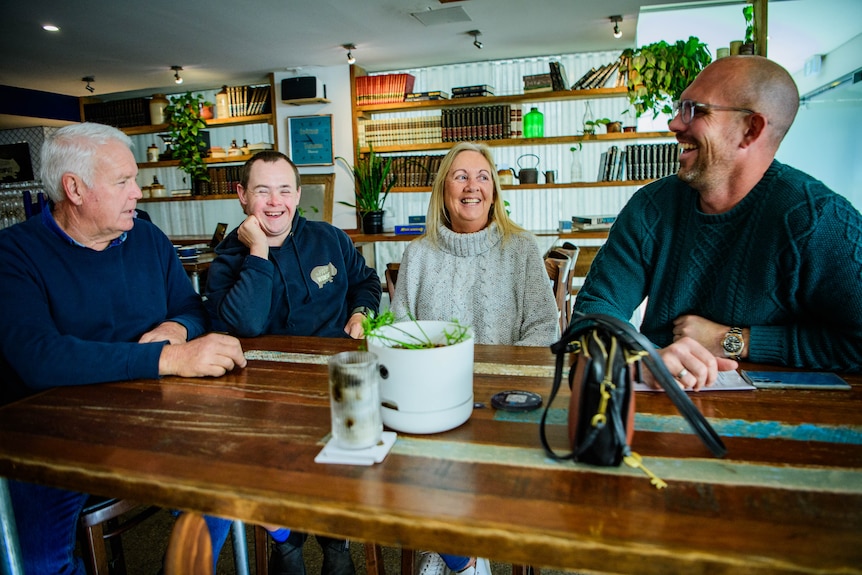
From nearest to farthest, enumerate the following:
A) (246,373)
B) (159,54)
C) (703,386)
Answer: (703,386) < (246,373) < (159,54)

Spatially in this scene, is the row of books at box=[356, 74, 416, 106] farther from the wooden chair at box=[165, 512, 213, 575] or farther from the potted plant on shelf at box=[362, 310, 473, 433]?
the wooden chair at box=[165, 512, 213, 575]

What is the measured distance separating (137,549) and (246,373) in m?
1.27

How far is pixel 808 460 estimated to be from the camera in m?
0.81

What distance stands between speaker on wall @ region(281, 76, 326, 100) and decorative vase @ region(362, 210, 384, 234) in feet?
5.49

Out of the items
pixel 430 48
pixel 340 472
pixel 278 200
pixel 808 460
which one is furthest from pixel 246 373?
pixel 430 48

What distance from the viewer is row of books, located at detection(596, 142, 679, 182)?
5.44 m

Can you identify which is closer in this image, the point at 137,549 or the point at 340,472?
the point at 340,472

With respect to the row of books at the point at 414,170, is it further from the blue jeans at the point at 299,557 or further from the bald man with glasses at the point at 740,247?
the blue jeans at the point at 299,557

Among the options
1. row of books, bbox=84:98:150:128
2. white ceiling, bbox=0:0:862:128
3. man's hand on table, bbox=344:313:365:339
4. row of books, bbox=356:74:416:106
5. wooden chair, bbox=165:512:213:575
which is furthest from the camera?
row of books, bbox=84:98:150:128

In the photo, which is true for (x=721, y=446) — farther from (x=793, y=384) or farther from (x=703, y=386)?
(x=793, y=384)

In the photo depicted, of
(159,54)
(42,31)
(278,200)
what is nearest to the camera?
(278,200)

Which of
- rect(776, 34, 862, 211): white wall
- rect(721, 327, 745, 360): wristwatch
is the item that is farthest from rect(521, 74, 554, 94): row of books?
rect(721, 327, 745, 360): wristwatch

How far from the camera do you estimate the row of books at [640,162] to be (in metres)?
5.44

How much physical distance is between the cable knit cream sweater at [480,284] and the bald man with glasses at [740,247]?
0.36 m
